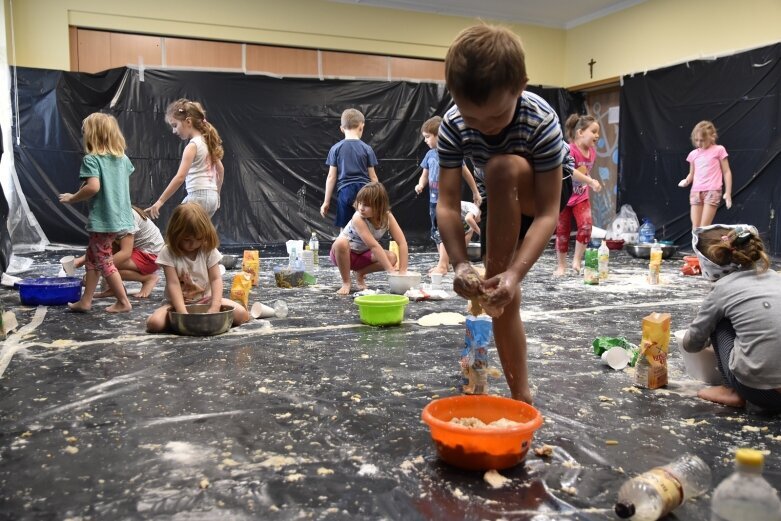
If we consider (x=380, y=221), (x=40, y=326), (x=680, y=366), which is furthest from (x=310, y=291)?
(x=680, y=366)

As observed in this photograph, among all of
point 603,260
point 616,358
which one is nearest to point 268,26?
point 603,260

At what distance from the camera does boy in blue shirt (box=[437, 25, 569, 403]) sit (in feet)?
5.59

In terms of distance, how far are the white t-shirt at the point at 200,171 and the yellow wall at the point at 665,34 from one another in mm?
6567

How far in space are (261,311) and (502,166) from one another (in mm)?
2287

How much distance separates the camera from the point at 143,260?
463cm

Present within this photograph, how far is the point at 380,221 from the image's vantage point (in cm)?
478

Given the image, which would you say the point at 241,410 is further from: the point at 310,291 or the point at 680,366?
the point at 310,291

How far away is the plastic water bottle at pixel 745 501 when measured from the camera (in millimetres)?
1355

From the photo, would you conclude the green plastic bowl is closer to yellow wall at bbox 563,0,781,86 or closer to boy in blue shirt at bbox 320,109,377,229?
boy in blue shirt at bbox 320,109,377,229

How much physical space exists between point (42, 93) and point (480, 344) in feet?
24.3

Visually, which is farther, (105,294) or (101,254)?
(105,294)

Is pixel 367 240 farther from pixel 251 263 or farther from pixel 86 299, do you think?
pixel 86 299

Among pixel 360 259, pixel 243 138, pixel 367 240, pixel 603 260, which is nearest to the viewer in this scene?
pixel 367 240

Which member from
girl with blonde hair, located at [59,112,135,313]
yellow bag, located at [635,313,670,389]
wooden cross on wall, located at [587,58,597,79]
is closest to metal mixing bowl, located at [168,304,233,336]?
girl with blonde hair, located at [59,112,135,313]
